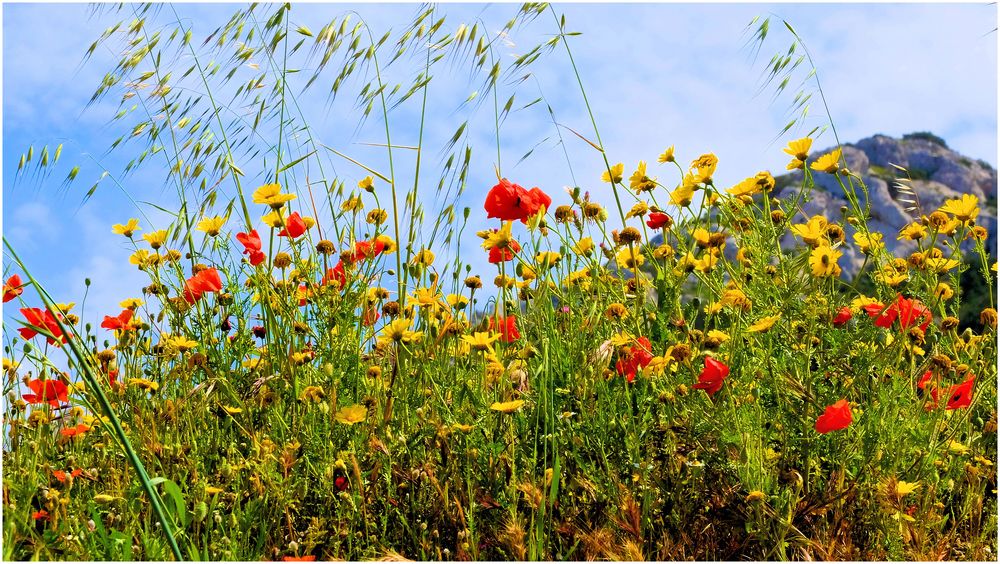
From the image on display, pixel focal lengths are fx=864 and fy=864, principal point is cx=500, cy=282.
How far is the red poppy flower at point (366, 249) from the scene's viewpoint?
243cm

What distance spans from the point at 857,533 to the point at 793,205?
2.83ft

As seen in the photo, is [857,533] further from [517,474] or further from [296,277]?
[296,277]

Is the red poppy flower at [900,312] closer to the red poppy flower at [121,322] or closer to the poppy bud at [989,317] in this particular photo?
the poppy bud at [989,317]

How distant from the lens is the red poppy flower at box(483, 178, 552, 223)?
2.16 meters

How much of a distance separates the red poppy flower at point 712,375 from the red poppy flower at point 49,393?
1.82 m

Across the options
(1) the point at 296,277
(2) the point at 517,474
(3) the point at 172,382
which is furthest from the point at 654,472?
(3) the point at 172,382

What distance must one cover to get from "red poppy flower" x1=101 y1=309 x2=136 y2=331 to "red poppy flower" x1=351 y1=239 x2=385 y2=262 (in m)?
0.75

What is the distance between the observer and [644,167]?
2424mm

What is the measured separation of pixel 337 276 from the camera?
8.26 ft

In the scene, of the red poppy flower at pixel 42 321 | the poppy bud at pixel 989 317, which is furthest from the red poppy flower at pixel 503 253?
the poppy bud at pixel 989 317

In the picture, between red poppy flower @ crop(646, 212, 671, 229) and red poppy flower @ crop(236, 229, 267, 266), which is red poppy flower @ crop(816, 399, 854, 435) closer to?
red poppy flower @ crop(646, 212, 671, 229)

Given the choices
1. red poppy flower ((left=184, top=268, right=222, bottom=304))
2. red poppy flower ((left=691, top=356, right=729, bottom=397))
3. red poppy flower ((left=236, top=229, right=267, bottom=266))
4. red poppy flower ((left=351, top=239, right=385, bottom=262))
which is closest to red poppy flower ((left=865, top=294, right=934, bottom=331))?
red poppy flower ((left=691, top=356, right=729, bottom=397))

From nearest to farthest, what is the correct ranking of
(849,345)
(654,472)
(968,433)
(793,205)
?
(654,472), (849,345), (968,433), (793,205)

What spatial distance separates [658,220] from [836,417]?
2.64ft
